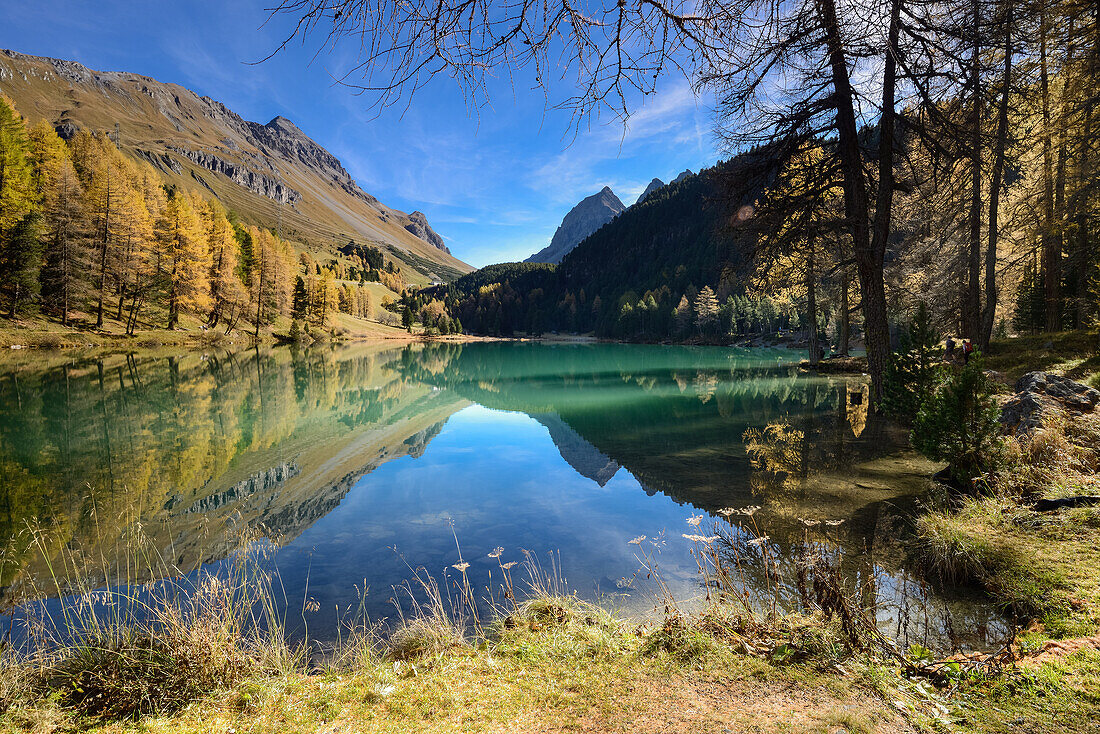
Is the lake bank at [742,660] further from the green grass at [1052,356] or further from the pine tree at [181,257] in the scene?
the pine tree at [181,257]

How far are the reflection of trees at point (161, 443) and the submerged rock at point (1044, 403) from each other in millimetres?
12587

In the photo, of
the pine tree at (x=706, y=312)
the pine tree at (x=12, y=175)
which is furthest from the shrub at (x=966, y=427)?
the pine tree at (x=706, y=312)

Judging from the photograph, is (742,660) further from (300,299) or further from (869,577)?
(300,299)

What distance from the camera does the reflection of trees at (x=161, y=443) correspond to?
793 cm

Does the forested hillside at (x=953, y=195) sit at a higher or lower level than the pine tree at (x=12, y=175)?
lower

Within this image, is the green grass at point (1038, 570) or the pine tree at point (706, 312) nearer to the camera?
the green grass at point (1038, 570)

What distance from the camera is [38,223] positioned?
35500 millimetres

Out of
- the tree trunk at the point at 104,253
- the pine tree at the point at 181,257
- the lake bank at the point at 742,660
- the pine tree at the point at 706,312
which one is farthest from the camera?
the pine tree at the point at 706,312

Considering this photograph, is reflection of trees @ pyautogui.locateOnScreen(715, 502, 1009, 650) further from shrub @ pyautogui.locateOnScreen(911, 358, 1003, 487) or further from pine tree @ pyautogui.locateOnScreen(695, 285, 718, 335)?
pine tree @ pyautogui.locateOnScreen(695, 285, 718, 335)

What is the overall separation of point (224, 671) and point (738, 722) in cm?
355

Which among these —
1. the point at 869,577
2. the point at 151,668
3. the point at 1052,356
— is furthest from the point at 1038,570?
the point at 1052,356

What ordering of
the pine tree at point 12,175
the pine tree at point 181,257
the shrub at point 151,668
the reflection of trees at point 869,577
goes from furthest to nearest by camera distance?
the pine tree at point 181,257, the pine tree at point 12,175, the reflection of trees at point 869,577, the shrub at point 151,668

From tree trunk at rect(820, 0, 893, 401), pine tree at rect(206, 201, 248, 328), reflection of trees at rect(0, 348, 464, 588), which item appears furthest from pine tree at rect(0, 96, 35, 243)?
tree trunk at rect(820, 0, 893, 401)

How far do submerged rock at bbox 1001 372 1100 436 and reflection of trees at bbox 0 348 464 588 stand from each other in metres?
12.6
